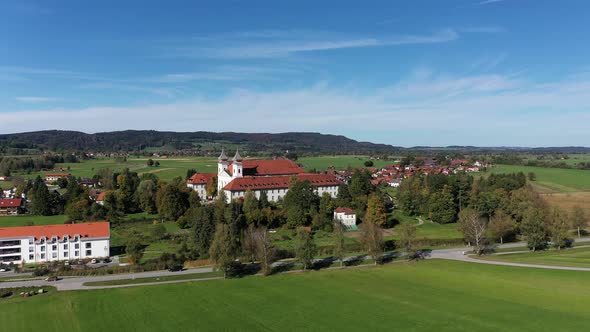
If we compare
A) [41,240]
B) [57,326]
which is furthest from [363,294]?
[41,240]

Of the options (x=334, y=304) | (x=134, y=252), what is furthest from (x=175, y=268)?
(x=334, y=304)

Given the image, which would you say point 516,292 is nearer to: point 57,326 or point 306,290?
point 306,290

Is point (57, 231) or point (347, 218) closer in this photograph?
point (57, 231)

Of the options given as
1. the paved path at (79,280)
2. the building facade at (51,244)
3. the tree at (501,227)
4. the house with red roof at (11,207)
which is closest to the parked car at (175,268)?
the paved path at (79,280)

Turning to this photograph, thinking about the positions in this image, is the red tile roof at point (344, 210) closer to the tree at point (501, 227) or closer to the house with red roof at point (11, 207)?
the tree at point (501, 227)

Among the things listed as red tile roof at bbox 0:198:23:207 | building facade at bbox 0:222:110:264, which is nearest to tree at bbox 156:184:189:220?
building facade at bbox 0:222:110:264

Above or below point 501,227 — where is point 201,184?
above

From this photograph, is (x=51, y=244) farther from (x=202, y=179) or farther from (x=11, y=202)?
(x=202, y=179)
